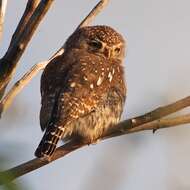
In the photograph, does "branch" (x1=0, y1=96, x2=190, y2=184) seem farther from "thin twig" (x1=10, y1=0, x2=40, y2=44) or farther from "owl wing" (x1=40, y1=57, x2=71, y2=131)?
"owl wing" (x1=40, y1=57, x2=71, y2=131)

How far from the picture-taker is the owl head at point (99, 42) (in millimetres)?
5297

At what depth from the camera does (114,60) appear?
523 cm

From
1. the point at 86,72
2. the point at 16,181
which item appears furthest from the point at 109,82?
the point at 16,181

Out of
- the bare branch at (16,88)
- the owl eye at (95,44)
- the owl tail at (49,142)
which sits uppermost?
the owl eye at (95,44)

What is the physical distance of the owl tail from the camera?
10.6 ft

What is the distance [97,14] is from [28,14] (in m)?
0.68

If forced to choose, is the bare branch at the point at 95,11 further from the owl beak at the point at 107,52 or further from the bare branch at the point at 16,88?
the owl beak at the point at 107,52

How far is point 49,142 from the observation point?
3.52 meters

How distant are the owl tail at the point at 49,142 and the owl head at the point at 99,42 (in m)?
1.63

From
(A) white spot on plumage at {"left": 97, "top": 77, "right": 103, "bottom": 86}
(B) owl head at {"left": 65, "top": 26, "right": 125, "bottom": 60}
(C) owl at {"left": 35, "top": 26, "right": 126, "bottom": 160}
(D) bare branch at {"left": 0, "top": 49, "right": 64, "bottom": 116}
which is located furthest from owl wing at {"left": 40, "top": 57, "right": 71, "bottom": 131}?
(D) bare branch at {"left": 0, "top": 49, "right": 64, "bottom": 116}

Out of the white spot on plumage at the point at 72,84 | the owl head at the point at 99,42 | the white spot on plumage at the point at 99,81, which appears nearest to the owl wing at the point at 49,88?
the white spot on plumage at the point at 72,84

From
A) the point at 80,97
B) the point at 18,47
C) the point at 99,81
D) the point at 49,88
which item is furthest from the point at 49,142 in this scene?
the point at 18,47

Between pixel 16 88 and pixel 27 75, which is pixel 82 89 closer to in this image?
pixel 27 75

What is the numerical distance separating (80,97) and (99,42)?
1.47 m
